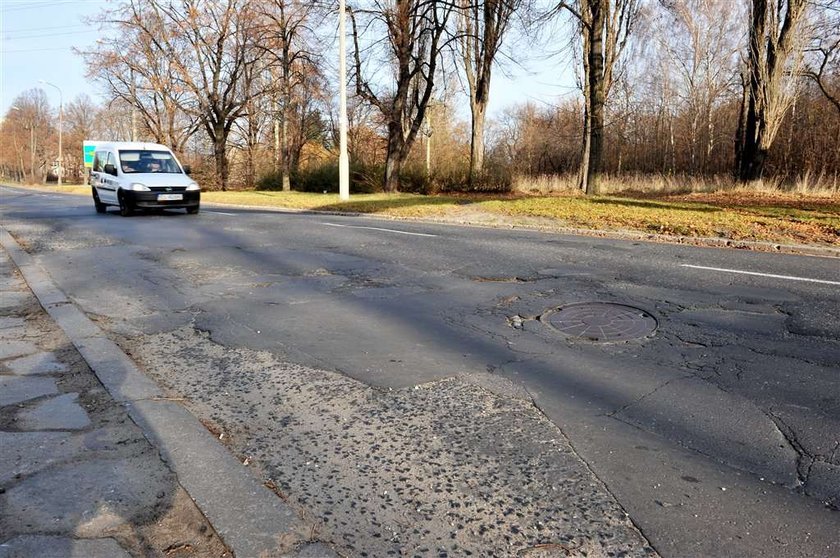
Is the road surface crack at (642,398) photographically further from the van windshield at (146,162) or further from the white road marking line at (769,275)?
the van windshield at (146,162)

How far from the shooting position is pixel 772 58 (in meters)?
19.8

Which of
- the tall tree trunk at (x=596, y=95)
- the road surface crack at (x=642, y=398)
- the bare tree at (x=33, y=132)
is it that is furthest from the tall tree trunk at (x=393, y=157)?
the bare tree at (x=33, y=132)

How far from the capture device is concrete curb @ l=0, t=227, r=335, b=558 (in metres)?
2.39

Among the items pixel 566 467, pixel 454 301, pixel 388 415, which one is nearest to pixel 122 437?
pixel 388 415

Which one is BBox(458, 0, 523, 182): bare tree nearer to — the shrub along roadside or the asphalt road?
the shrub along roadside

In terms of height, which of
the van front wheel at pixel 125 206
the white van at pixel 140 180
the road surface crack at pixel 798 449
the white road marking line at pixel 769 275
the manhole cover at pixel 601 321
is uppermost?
the white van at pixel 140 180

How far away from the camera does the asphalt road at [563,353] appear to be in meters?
2.79

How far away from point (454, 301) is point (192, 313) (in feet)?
8.65

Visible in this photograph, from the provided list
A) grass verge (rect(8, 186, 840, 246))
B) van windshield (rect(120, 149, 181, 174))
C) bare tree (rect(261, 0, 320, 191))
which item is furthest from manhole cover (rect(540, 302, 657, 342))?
bare tree (rect(261, 0, 320, 191))

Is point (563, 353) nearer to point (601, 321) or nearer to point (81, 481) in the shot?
point (601, 321)

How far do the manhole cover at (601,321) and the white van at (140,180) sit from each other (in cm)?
1361

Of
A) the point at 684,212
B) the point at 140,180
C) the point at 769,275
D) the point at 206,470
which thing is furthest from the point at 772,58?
the point at 206,470

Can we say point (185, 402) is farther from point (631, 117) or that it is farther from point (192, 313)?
point (631, 117)

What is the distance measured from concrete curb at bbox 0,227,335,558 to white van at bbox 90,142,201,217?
12.6 meters
